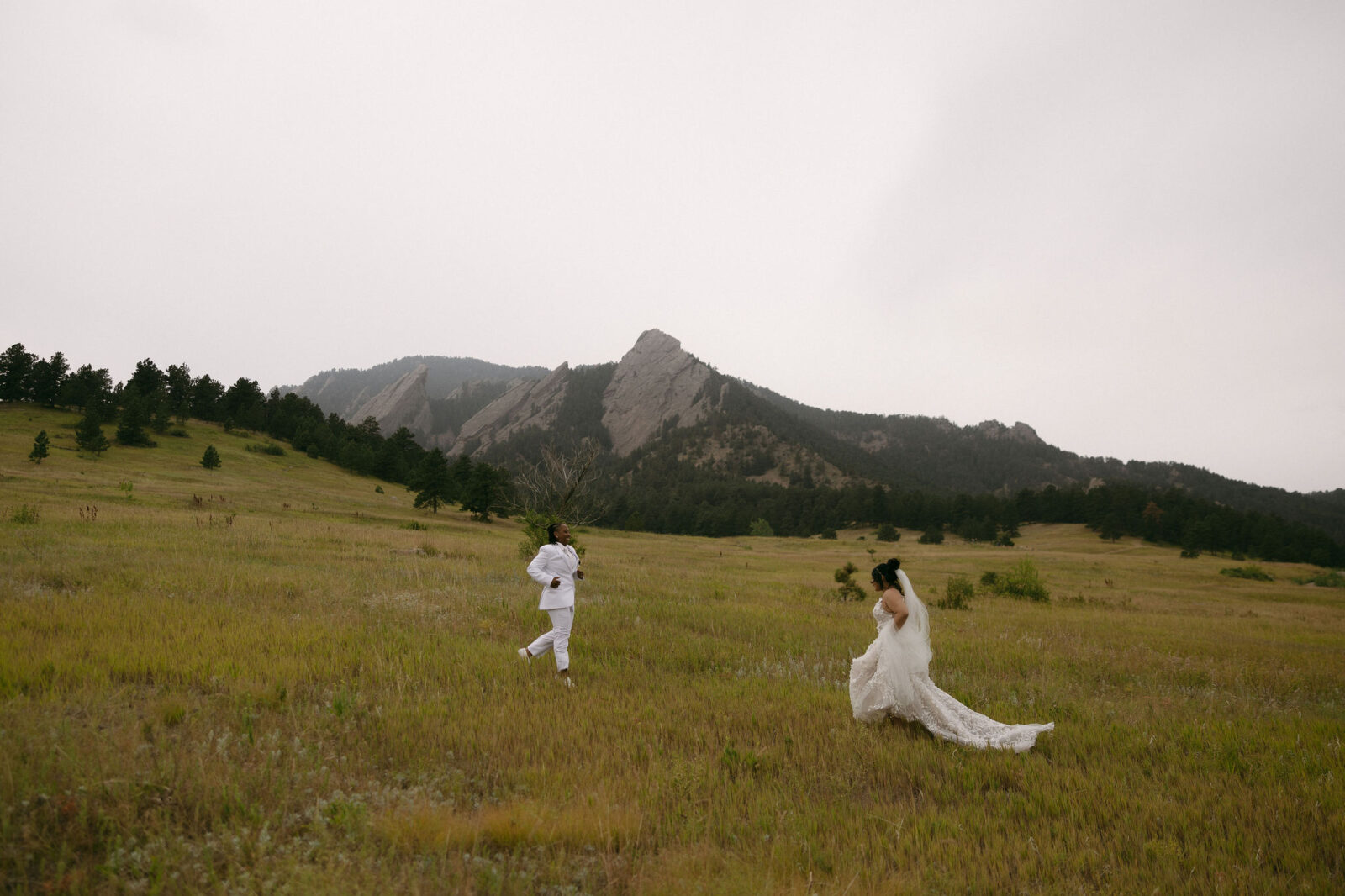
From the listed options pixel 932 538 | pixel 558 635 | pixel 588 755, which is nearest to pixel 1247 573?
pixel 932 538

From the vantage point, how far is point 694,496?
468 feet

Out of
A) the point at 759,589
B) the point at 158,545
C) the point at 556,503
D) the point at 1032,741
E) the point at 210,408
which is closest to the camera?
the point at 1032,741

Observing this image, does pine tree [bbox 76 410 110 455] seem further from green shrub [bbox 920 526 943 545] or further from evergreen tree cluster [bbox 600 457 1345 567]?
green shrub [bbox 920 526 943 545]

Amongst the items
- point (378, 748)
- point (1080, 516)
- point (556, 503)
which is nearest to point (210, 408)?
point (556, 503)

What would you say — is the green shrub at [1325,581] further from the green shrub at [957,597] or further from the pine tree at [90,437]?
the pine tree at [90,437]

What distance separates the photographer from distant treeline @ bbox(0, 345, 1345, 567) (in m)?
72.6

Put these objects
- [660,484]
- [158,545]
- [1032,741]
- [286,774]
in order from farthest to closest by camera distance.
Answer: [660,484] < [158,545] < [1032,741] < [286,774]

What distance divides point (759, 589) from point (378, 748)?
17.7 metres

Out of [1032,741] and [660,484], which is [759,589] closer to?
[1032,741]

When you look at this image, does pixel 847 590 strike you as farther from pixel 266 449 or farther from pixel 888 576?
pixel 266 449

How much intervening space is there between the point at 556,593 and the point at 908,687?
5.32 m

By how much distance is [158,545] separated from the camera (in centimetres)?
1648

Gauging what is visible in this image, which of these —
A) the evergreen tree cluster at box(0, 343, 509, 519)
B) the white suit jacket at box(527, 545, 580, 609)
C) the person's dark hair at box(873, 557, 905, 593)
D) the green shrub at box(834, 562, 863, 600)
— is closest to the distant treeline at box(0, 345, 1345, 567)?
the evergreen tree cluster at box(0, 343, 509, 519)

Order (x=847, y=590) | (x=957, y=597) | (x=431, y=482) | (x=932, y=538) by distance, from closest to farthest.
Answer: (x=847, y=590), (x=957, y=597), (x=431, y=482), (x=932, y=538)
